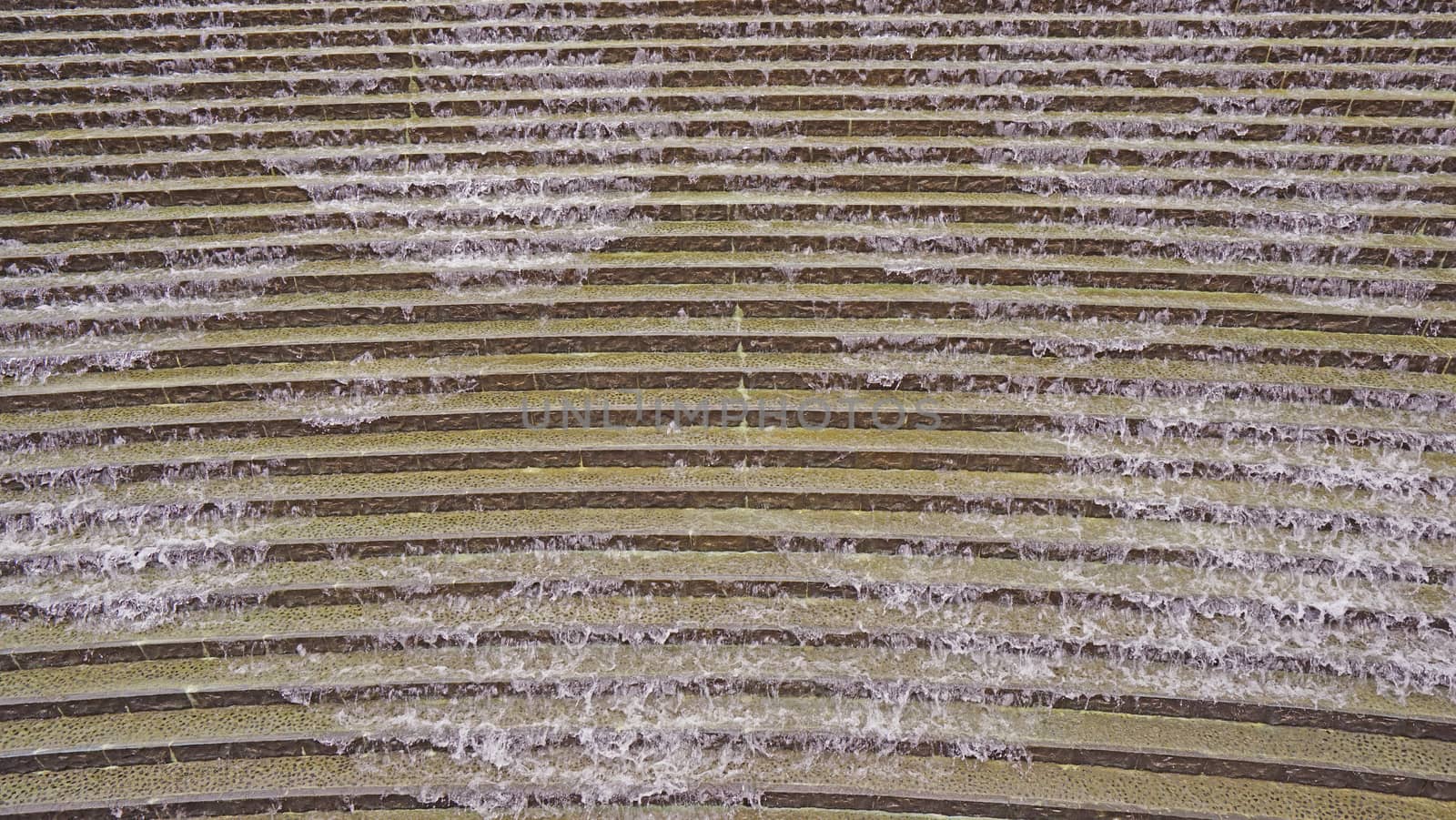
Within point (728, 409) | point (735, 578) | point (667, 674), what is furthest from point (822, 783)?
point (728, 409)

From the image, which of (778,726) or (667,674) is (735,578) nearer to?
(667,674)

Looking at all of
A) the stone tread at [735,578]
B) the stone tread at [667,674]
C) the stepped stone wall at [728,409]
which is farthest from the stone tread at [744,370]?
the stone tread at [667,674]

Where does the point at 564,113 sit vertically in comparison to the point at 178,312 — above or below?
above

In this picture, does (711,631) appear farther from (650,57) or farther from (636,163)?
(650,57)

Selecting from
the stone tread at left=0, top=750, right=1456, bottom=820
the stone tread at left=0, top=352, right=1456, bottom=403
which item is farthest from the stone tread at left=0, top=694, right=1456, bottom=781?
the stone tread at left=0, top=352, right=1456, bottom=403

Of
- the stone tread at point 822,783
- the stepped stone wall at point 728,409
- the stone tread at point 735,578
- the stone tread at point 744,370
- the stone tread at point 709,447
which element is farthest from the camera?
the stone tread at point 744,370

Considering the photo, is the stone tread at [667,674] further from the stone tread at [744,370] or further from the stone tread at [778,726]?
the stone tread at [744,370]

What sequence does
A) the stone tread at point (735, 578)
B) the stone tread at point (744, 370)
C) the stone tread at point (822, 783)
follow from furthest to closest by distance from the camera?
the stone tread at point (744, 370)
the stone tread at point (735, 578)
the stone tread at point (822, 783)

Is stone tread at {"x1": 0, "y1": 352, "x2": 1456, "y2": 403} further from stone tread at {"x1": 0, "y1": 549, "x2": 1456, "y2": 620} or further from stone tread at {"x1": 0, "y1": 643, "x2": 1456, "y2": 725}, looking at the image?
stone tread at {"x1": 0, "y1": 643, "x2": 1456, "y2": 725}

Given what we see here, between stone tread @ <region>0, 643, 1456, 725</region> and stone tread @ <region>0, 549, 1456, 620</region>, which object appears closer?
stone tread @ <region>0, 643, 1456, 725</region>

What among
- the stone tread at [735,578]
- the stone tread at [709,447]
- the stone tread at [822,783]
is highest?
the stone tread at [709,447]

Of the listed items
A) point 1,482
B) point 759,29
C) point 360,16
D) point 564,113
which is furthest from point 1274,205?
point 1,482
